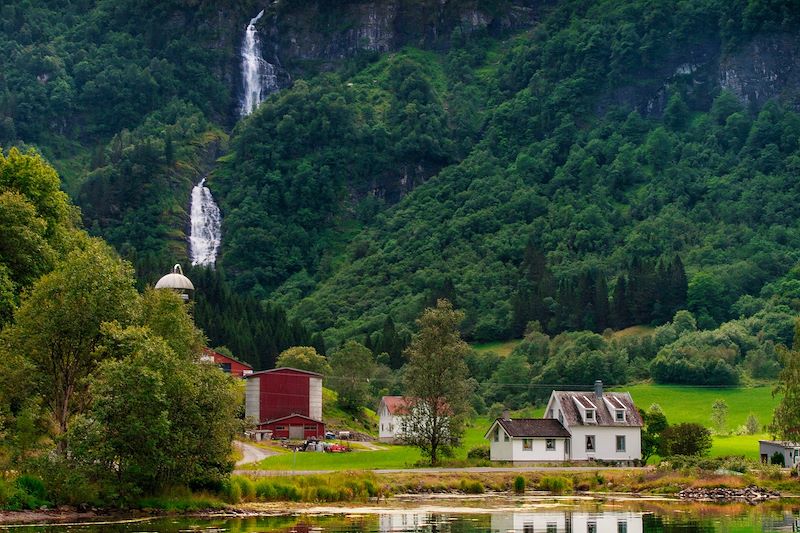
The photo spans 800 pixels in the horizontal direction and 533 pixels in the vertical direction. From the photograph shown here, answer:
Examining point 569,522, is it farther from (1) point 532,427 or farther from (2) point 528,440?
(1) point 532,427

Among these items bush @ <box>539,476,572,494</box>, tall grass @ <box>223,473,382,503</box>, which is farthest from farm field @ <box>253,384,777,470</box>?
tall grass @ <box>223,473,382,503</box>

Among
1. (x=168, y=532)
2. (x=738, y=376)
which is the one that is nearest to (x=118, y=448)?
(x=168, y=532)

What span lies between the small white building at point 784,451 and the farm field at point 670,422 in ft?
12.6

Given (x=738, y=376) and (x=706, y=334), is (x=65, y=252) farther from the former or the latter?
(x=706, y=334)

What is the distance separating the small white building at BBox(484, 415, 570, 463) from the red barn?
1309 inches

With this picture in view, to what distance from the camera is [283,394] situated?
150125 mm

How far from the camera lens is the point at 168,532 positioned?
211ft

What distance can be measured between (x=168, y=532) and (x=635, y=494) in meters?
38.6

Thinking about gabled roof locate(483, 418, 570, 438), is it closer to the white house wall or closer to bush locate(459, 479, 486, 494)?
the white house wall

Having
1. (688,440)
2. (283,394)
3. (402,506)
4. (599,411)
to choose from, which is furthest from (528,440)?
(283,394)

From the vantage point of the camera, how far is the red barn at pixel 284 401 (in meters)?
149

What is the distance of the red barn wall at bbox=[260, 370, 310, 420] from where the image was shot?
15000cm

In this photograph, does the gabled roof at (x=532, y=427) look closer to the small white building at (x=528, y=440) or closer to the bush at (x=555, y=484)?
the small white building at (x=528, y=440)

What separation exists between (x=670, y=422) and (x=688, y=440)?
33.6 meters
